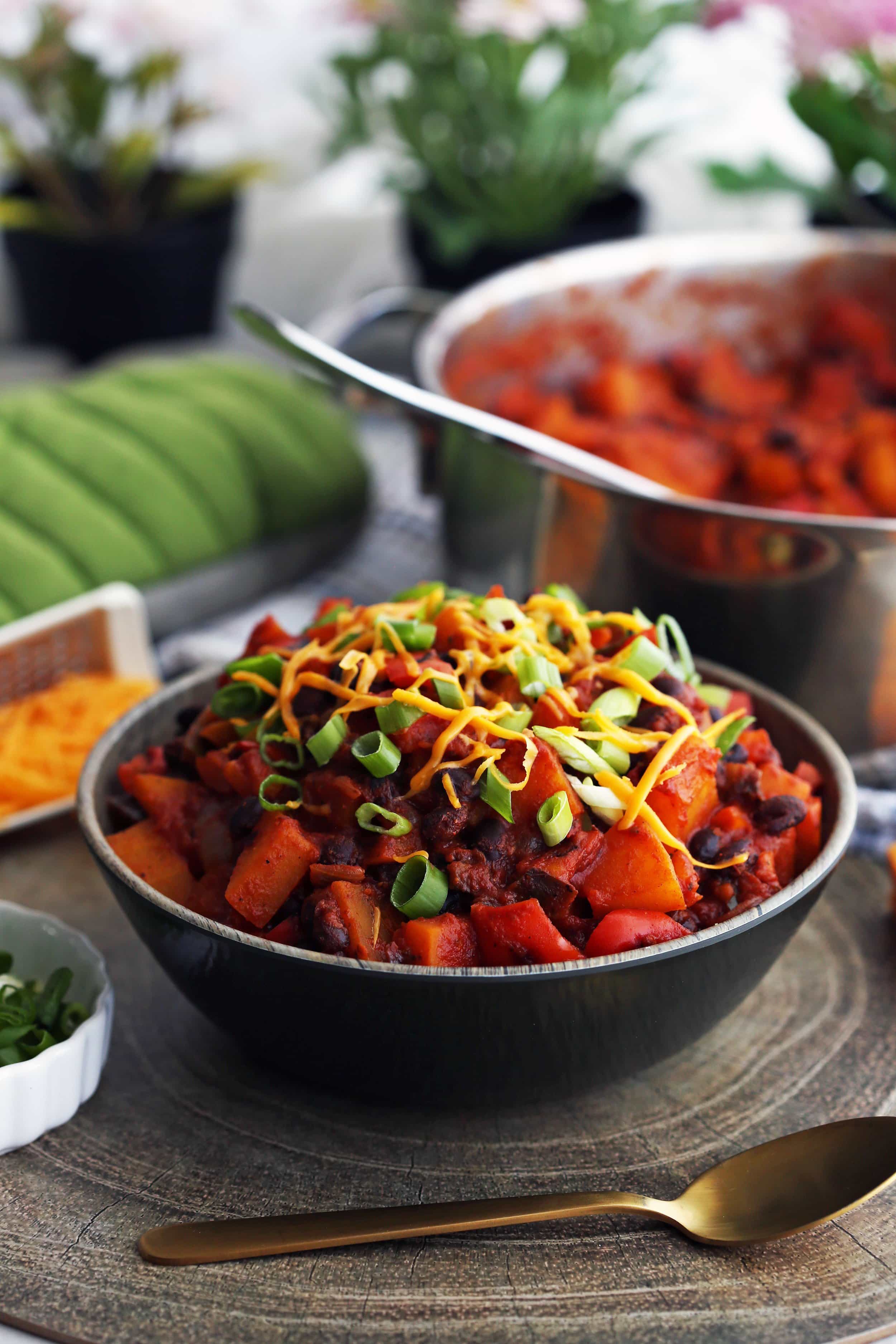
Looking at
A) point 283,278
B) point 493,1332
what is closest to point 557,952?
point 493,1332

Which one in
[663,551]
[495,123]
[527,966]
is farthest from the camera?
[495,123]

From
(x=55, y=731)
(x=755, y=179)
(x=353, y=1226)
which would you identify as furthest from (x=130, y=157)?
(x=353, y=1226)

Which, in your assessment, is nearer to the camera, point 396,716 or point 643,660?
point 396,716

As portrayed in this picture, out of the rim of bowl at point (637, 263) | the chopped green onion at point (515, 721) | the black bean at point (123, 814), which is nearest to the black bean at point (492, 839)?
the chopped green onion at point (515, 721)

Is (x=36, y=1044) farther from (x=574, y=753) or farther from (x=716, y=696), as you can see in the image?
(x=716, y=696)

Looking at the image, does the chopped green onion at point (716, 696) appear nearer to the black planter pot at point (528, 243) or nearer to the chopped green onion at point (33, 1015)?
the chopped green onion at point (33, 1015)

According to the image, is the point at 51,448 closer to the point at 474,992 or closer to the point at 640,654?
the point at 640,654

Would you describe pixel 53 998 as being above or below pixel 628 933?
below
